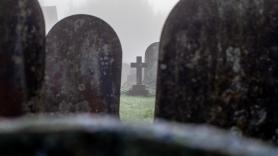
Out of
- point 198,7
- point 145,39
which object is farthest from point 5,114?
point 145,39

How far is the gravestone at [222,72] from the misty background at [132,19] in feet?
234

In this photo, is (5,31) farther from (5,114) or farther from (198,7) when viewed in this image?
(198,7)

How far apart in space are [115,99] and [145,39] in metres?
71.1

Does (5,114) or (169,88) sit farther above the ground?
(169,88)

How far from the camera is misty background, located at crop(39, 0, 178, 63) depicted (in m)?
76.6

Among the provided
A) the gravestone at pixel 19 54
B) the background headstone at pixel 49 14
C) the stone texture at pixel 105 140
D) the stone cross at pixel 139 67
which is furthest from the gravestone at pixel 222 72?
the background headstone at pixel 49 14

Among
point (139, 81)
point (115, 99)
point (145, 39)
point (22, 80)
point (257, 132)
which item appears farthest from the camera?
point (145, 39)

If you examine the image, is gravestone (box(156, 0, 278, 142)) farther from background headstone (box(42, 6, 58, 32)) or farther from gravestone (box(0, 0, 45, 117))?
background headstone (box(42, 6, 58, 32))

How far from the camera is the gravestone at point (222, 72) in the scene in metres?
4.50

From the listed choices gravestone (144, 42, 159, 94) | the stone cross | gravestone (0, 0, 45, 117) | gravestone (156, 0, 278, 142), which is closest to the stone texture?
gravestone (156, 0, 278, 142)

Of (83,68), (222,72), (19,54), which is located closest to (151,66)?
(83,68)

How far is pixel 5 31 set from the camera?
15.6ft

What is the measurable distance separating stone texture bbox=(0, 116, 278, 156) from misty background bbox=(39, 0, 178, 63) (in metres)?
75.0

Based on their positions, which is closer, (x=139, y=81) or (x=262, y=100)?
(x=262, y=100)
